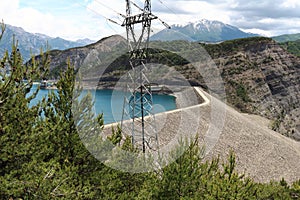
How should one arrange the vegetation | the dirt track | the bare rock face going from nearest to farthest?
the vegetation
the dirt track
the bare rock face

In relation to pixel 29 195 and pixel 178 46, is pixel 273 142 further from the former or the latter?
pixel 178 46

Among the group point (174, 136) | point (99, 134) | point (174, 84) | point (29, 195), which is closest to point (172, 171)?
point (99, 134)

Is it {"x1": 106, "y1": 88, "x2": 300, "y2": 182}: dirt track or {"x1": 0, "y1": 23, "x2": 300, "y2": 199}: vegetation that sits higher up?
{"x1": 0, "y1": 23, "x2": 300, "y2": 199}: vegetation

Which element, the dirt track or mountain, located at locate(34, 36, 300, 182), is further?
mountain, located at locate(34, 36, 300, 182)

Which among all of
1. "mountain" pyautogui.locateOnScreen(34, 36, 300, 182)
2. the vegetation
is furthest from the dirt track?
the vegetation

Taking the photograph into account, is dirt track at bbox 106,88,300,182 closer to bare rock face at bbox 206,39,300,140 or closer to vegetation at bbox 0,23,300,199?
vegetation at bbox 0,23,300,199

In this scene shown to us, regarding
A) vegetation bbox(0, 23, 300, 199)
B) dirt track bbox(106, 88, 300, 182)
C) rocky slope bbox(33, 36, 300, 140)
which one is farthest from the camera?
rocky slope bbox(33, 36, 300, 140)

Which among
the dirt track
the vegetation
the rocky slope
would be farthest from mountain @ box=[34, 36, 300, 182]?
the vegetation

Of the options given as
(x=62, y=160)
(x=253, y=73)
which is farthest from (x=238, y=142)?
(x=253, y=73)

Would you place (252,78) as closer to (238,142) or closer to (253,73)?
(253,73)
